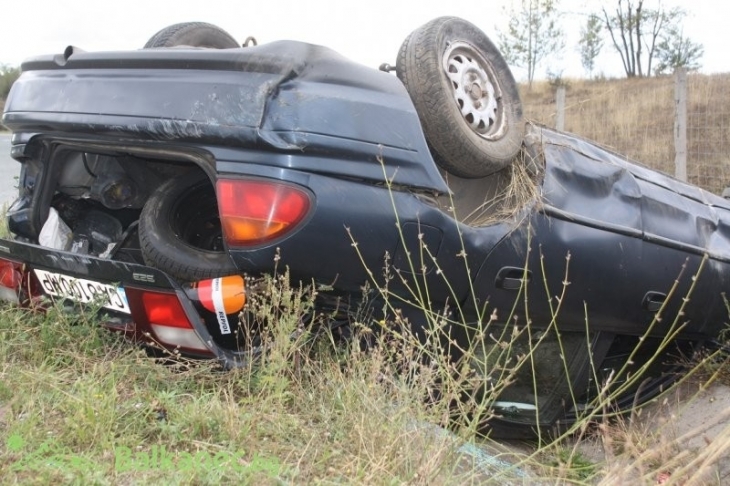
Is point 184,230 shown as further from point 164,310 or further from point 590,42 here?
point 590,42

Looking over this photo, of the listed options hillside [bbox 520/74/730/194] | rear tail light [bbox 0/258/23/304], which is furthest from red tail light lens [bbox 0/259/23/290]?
hillside [bbox 520/74/730/194]

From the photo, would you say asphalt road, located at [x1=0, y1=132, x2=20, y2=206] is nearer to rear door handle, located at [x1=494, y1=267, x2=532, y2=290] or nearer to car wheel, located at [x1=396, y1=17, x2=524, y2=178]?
car wheel, located at [x1=396, y1=17, x2=524, y2=178]

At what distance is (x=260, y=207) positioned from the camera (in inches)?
78.7

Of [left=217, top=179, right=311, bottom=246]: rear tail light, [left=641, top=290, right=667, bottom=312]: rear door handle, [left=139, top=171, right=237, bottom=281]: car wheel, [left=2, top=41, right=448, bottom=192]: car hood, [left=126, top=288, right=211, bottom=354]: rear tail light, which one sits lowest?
[left=641, top=290, right=667, bottom=312]: rear door handle

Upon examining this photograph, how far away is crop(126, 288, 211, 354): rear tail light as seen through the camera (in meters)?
2.15

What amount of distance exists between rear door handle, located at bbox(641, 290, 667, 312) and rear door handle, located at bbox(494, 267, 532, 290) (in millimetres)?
698

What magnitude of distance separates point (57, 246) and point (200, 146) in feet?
3.48

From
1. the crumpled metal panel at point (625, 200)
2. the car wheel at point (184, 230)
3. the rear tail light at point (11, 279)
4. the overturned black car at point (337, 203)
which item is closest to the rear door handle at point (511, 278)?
the overturned black car at point (337, 203)

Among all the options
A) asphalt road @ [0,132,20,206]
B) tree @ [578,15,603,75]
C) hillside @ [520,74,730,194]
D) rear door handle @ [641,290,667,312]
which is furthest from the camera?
tree @ [578,15,603,75]

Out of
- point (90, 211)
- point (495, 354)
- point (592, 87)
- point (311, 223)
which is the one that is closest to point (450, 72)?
point (311, 223)

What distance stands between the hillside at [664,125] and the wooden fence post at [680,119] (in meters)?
0.79

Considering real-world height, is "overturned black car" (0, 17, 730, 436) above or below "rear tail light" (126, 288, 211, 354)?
above

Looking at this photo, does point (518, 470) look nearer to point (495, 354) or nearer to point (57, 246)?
point (495, 354)

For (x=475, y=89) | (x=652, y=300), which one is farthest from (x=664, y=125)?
(x=475, y=89)
